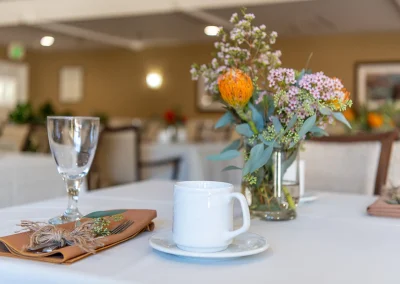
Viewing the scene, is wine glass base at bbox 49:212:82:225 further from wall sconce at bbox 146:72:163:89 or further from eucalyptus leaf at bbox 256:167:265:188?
wall sconce at bbox 146:72:163:89

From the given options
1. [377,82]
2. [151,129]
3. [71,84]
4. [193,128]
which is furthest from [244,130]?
[71,84]

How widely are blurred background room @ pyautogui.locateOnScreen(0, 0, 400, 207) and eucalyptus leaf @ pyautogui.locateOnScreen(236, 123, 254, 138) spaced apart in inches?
36.4

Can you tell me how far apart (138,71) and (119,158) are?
7095 mm

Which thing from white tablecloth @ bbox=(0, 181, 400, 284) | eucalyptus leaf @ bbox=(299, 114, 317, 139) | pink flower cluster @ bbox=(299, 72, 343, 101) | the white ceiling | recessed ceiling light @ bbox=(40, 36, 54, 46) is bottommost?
white tablecloth @ bbox=(0, 181, 400, 284)

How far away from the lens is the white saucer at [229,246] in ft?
2.61

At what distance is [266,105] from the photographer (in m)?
1.21

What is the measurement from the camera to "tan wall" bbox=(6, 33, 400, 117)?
9289 mm

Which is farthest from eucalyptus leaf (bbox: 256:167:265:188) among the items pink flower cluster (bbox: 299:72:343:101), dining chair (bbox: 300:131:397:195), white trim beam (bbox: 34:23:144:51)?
white trim beam (bbox: 34:23:144:51)

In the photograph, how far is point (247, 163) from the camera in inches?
43.9

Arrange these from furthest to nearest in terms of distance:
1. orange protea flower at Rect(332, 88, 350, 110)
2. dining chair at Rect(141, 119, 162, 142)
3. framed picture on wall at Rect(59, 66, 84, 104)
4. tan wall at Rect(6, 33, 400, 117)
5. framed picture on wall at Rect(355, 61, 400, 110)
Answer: framed picture on wall at Rect(59, 66, 84, 104) → tan wall at Rect(6, 33, 400, 117) → framed picture on wall at Rect(355, 61, 400, 110) → dining chair at Rect(141, 119, 162, 142) → orange protea flower at Rect(332, 88, 350, 110)

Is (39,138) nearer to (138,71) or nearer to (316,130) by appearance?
(316,130)

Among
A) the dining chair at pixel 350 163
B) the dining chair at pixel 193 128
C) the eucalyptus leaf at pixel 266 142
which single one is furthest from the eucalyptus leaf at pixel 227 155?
the dining chair at pixel 193 128

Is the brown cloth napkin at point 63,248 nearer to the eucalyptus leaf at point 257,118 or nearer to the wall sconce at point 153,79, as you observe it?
the eucalyptus leaf at point 257,118

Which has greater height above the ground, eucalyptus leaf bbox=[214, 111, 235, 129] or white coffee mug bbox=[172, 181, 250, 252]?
eucalyptus leaf bbox=[214, 111, 235, 129]
